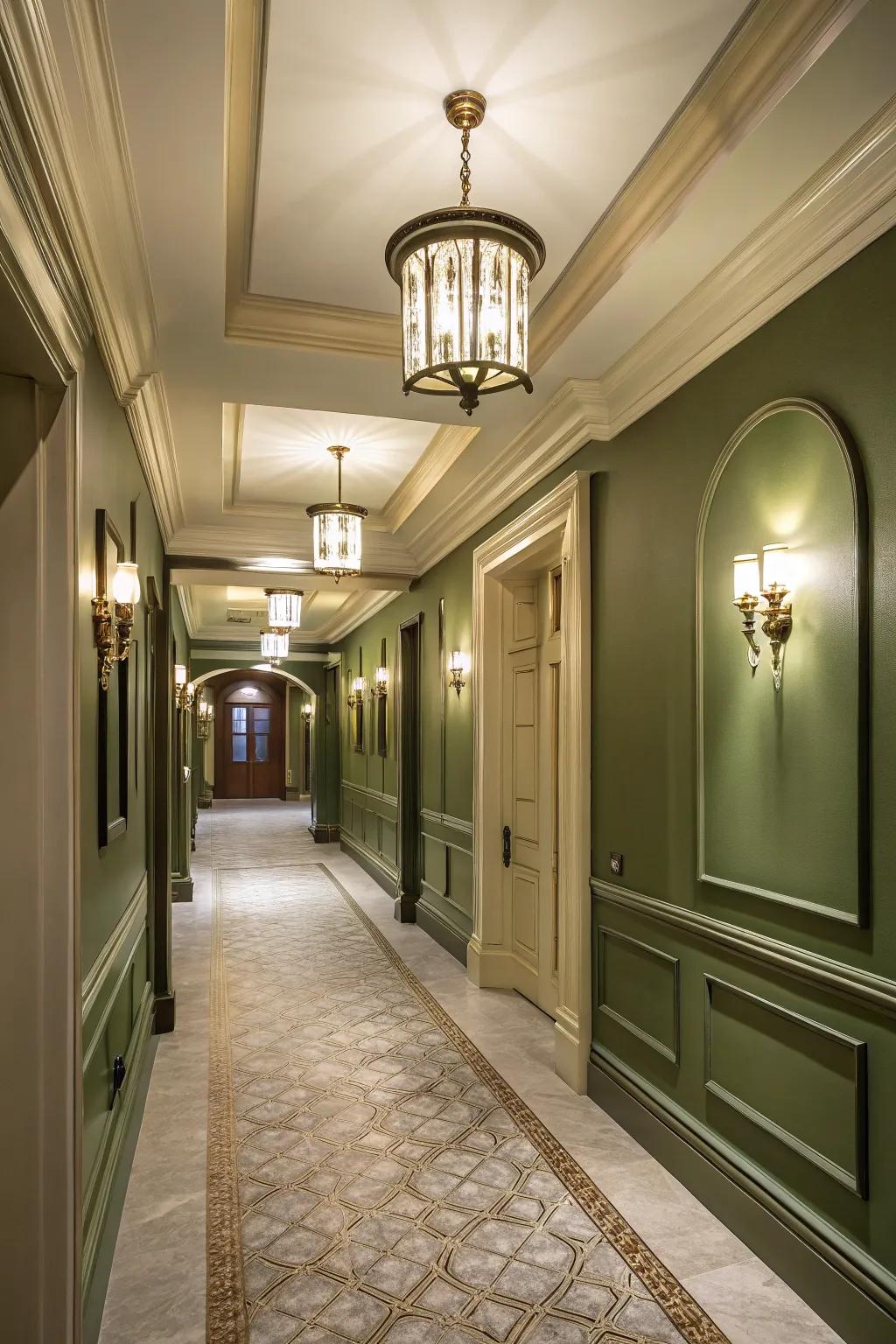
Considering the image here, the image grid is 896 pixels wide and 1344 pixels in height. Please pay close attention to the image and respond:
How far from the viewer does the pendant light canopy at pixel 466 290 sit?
1.95 meters

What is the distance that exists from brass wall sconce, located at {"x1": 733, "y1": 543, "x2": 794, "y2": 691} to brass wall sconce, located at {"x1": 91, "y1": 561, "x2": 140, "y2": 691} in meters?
1.84

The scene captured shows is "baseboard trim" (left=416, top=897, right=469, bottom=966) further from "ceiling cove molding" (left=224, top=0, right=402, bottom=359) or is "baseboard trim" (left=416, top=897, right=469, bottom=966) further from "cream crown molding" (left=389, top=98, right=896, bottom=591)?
"ceiling cove molding" (left=224, top=0, right=402, bottom=359)

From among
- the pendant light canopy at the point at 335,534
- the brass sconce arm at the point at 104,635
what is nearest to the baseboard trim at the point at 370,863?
the pendant light canopy at the point at 335,534

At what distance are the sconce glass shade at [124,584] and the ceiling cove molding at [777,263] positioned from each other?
2006 millimetres

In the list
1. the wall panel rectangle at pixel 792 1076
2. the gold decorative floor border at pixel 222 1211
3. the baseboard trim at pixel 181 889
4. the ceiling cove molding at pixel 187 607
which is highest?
the ceiling cove molding at pixel 187 607

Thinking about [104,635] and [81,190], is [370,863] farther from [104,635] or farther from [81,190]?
[81,190]

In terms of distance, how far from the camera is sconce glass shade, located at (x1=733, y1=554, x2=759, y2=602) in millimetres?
2502

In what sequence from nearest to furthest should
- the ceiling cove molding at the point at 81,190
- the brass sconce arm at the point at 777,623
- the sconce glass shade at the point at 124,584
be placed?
the ceiling cove molding at the point at 81,190 → the brass sconce arm at the point at 777,623 → the sconce glass shade at the point at 124,584

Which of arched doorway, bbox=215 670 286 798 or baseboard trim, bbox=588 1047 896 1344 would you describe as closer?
baseboard trim, bbox=588 1047 896 1344

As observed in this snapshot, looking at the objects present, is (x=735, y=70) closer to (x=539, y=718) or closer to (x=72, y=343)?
(x=72, y=343)

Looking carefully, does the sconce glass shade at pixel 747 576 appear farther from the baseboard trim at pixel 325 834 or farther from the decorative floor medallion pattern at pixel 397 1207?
the baseboard trim at pixel 325 834

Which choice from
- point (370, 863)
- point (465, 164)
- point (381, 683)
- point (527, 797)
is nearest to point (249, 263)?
point (465, 164)

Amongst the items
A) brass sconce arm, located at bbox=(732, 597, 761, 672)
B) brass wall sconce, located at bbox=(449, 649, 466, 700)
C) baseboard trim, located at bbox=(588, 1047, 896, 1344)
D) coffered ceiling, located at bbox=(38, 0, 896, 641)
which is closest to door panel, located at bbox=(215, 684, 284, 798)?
brass wall sconce, located at bbox=(449, 649, 466, 700)

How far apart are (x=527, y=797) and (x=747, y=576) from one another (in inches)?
112
